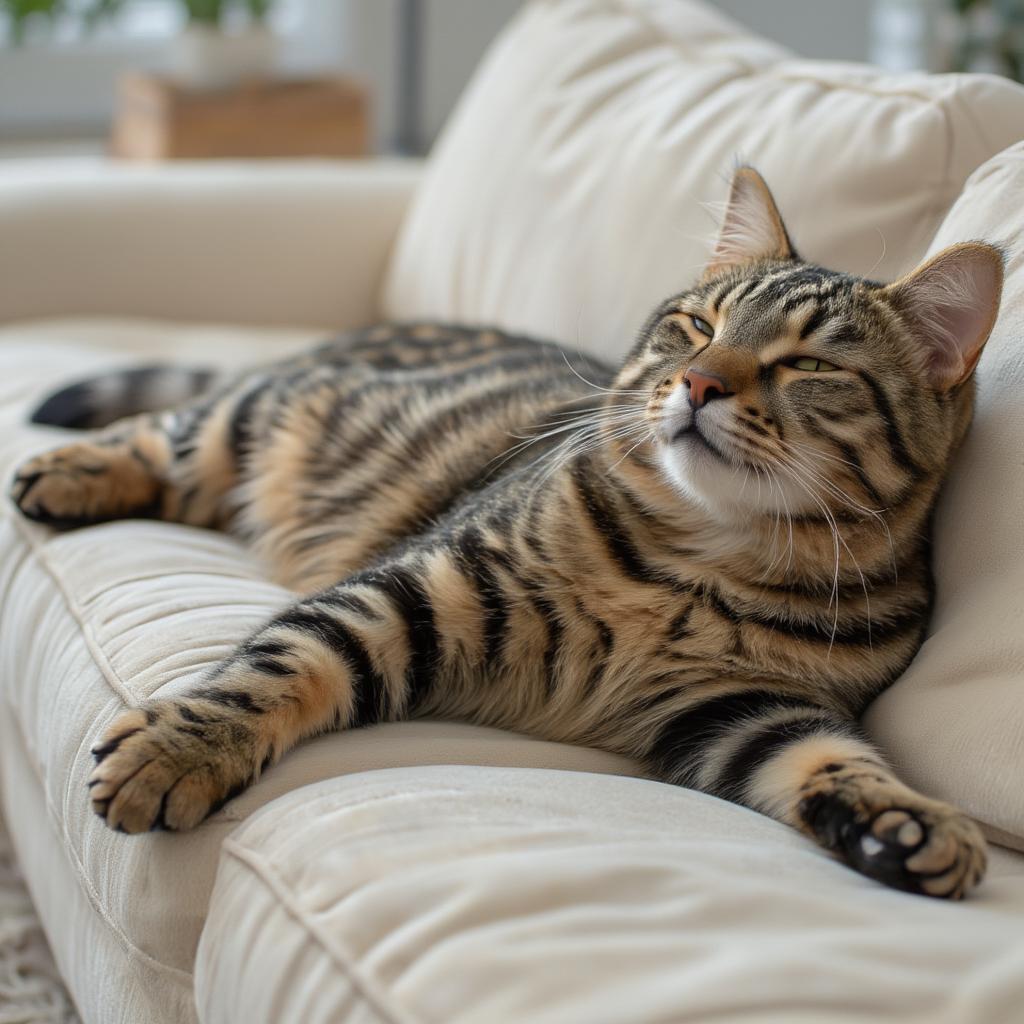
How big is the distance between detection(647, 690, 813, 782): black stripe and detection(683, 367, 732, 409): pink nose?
27 cm

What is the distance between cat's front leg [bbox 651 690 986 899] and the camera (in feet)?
2.98

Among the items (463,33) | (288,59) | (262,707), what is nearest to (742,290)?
(262,707)

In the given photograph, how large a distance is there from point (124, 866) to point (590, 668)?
46cm

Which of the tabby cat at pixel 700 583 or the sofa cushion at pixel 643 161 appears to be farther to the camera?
the sofa cushion at pixel 643 161

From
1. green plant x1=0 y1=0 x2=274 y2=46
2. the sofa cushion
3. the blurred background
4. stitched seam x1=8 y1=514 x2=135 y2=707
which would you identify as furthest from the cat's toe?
green plant x1=0 y1=0 x2=274 y2=46

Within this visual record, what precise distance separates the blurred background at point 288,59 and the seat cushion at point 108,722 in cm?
163

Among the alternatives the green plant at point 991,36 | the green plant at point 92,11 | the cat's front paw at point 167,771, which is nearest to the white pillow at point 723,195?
the cat's front paw at point 167,771

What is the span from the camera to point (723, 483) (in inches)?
46.0

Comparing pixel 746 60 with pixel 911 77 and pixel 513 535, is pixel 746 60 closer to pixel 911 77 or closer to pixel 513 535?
pixel 911 77

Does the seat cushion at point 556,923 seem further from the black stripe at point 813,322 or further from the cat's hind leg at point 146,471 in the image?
the cat's hind leg at point 146,471

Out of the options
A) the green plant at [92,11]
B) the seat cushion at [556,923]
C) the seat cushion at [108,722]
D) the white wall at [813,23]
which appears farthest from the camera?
the white wall at [813,23]

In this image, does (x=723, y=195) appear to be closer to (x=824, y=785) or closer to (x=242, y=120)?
(x=824, y=785)

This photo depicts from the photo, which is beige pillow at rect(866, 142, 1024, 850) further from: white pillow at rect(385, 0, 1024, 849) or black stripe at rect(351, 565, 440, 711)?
black stripe at rect(351, 565, 440, 711)

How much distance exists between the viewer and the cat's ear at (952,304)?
1.12 metres
